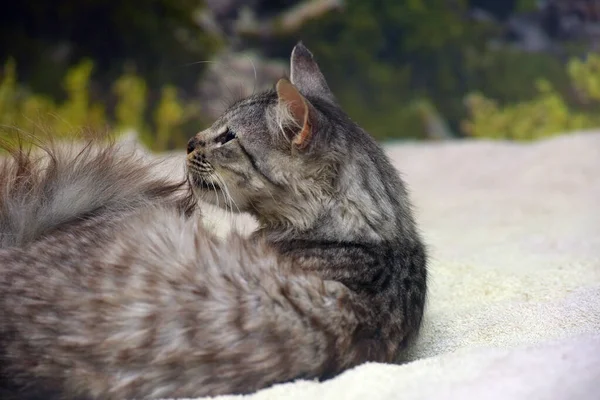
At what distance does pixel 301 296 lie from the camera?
2.25m

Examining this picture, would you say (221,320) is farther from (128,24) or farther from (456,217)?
(128,24)

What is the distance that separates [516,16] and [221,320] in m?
5.85

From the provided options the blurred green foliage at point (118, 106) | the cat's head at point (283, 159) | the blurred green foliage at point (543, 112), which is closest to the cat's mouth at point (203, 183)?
the cat's head at point (283, 159)

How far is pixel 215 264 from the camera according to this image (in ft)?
7.47

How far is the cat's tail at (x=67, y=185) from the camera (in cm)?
264

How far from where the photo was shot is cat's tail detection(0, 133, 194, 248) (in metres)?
2.64

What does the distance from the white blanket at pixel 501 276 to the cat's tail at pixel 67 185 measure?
1.66ft

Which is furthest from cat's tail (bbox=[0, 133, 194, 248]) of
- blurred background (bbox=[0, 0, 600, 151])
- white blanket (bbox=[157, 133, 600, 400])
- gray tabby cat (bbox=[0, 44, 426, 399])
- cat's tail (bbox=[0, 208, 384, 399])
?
blurred background (bbox=[0, 0, 600, 151])

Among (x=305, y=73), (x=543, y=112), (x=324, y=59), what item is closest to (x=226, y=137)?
(x=305, y=73)

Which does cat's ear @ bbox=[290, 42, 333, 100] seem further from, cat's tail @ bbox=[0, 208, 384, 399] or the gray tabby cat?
cat's tail @ bbox=[0, 208, 384, 399]

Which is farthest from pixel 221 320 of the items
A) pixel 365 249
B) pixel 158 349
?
pixel 365 249

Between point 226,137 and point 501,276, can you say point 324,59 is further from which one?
point 226,137

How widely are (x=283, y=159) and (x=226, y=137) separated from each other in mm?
321

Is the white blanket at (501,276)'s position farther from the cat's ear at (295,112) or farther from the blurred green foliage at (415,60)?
the cat's ear at (295,112)
